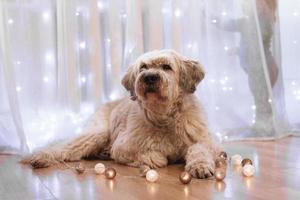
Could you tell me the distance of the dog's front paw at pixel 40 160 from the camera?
2.62 metres

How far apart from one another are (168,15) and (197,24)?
23 centimetres

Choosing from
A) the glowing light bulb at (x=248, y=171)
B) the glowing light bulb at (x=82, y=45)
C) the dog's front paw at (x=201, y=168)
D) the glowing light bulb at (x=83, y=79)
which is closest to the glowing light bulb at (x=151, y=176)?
the dog's front paw at (x=201, y=168)

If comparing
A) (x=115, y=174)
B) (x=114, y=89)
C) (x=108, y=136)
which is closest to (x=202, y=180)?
(x=115, y=174)

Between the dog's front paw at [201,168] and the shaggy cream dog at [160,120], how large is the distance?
0.10m

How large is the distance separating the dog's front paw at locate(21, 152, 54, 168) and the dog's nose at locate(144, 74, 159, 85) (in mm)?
735

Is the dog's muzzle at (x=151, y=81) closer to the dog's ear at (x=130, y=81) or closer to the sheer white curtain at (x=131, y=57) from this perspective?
the dog's ear at (x=130, y=81)

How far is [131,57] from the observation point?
333 centimetres

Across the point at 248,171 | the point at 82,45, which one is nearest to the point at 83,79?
the point at 82,45

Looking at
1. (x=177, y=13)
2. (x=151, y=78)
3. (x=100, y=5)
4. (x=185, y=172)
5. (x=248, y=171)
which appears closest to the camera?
(x=185, y=172)

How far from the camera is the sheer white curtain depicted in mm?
3139

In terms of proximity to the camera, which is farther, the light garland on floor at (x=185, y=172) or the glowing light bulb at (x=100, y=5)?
the glowing light bulb at (x=100, y=5)

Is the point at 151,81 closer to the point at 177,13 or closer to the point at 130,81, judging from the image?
the point at 130,81

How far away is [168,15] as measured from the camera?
11.4ft

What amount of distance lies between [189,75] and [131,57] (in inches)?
31.6
